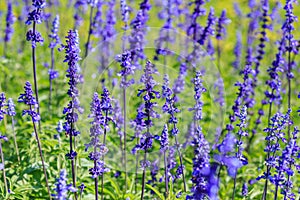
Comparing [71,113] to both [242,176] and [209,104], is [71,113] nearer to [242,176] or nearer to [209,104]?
[242,176]

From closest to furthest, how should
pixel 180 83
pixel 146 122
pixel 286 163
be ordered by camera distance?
pixel 286 163, pixel 146 122, pixel 180 83

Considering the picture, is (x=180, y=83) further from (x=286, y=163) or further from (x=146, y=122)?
(x=286, y=163)

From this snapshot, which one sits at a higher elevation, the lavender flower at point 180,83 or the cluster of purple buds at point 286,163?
the lavender flower at point 180,83

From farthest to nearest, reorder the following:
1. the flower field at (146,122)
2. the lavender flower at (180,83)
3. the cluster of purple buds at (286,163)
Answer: the lavender flower at (180,83) → the flower field at (146,122) → the cluster of purple buds at (286,163)

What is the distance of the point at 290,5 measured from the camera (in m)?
7.58

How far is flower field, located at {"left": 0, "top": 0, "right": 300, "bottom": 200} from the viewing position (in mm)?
5637

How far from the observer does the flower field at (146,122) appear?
5637mm

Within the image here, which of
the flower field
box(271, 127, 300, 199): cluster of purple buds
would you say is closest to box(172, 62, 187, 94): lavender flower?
the flower field

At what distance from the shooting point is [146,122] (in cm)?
577

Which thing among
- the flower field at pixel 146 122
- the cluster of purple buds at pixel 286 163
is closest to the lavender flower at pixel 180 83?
the flower field at pixel 146 122

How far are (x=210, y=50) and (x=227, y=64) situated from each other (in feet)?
12.6

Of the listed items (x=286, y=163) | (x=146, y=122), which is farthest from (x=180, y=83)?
(x=286, y=163)

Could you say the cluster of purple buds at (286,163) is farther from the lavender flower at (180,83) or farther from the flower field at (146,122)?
the lavender flower at (180,83)

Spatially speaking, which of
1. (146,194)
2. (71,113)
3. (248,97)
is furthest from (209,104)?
(71,113)
